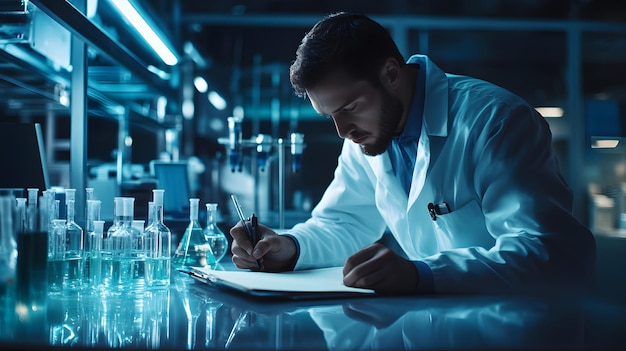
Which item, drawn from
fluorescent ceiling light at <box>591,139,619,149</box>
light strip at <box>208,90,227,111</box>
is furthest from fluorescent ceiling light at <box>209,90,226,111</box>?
fluorescent ceiling light at <box>591,139,619,149</box>

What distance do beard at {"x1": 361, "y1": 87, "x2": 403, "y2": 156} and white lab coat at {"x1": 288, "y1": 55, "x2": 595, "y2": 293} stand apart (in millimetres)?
82

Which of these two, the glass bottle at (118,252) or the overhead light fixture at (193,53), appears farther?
the overhead light fixture at (193,53)

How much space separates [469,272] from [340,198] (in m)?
0.73

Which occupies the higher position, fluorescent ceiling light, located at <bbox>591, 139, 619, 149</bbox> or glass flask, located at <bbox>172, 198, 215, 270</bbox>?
fluorescent ceiling light, located at <bbox>591, 139, 619, 149</bbox>

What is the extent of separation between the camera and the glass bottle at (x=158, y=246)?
1201mm

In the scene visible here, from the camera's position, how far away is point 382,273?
1049mm

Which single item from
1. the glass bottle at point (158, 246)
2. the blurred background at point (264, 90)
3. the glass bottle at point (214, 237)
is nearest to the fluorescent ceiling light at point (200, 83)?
the blurred background at point (264, 90)

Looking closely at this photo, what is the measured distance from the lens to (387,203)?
66.7 inches

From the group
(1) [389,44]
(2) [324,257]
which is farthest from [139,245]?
(1) [389,44]

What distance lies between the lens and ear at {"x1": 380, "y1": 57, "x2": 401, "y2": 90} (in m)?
1.52

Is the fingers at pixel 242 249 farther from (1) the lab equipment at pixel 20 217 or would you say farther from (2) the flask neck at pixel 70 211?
(1) the lab equipment at pixel 20 217

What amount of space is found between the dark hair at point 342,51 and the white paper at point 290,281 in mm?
464

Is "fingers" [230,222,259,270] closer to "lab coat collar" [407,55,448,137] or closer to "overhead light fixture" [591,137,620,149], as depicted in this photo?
"lab coat collar" [407,55,448,137]

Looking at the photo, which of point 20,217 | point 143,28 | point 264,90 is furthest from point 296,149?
point 264,90
